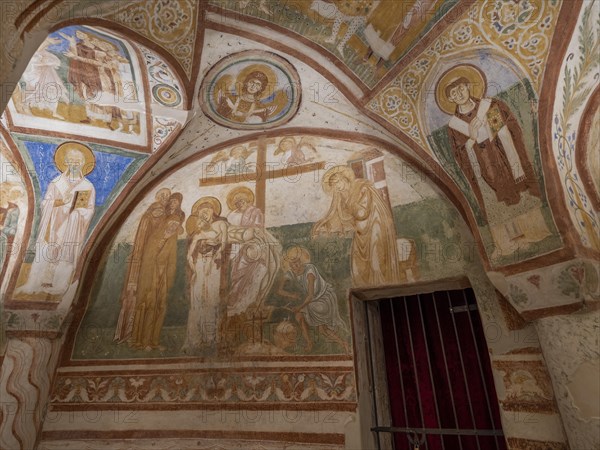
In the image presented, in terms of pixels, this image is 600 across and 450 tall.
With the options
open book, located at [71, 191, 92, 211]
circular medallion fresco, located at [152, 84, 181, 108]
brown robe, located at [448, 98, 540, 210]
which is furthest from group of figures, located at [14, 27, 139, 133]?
brown robe, located at [448, 98, 540, 210]

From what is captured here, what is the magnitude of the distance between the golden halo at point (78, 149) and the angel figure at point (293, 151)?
8.11 ft

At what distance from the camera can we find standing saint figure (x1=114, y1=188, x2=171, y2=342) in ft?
17.3

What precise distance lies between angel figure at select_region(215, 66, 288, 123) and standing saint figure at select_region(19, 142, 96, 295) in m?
1.92

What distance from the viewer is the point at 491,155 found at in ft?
12.9

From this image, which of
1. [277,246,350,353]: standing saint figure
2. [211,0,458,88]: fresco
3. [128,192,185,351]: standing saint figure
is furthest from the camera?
[128,192,185,351]: standing saint figure

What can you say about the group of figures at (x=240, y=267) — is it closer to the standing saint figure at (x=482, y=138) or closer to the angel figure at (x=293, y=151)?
the angel figure at (x=293, y=151)

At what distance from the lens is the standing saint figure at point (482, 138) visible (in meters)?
3.71

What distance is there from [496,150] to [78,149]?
4965 mm

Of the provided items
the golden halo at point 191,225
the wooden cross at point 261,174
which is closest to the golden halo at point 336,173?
the wooden cross at point 261,174

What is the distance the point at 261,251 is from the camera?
17.5 feet

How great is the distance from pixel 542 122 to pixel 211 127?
4009 millimetres

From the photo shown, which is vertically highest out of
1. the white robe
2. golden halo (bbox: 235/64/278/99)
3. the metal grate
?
golden halo (bbox: 235/64/278/99)

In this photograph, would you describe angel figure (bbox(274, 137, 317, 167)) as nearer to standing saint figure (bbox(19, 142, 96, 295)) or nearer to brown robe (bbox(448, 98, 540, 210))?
brown robe (bbox(448, 98, 540, 210))

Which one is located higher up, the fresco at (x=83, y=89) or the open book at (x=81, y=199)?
the fresco at (x=83, y=89)
